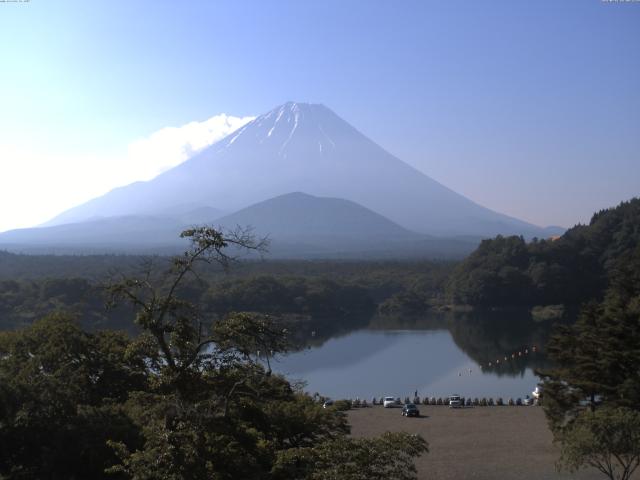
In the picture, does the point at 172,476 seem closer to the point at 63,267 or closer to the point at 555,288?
the point at 555,288

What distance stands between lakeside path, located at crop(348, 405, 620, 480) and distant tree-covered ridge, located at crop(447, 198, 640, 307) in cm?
2479

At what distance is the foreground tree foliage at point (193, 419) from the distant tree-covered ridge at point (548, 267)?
33477 mm

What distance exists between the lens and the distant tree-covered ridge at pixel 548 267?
38438mm

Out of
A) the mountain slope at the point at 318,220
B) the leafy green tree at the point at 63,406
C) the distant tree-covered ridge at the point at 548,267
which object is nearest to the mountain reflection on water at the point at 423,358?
the distant tree-covered ridge at the point at 548,267

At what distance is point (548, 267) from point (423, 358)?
17233 millimetres

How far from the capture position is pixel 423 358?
2430 cm

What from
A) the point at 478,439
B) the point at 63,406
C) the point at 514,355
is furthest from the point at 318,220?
the point at 63,406

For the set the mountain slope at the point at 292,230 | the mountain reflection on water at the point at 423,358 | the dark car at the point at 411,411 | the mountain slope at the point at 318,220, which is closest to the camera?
the dark car at the point at 411,411

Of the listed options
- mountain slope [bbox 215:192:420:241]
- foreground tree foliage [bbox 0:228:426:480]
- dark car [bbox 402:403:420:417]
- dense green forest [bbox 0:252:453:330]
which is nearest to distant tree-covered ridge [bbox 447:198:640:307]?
dense green forest [bbox 0:252:453:330]

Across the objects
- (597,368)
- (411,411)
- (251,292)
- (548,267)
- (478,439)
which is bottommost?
(411,411)

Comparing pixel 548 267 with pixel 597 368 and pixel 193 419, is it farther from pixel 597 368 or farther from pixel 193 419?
pixel 193 419

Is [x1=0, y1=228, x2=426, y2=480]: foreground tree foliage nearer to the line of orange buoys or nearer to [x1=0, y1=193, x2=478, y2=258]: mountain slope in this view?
the line of orange buoys

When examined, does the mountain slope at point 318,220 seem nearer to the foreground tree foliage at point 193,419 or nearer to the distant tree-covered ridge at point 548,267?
the distant tree-covered ridge at point 548,267

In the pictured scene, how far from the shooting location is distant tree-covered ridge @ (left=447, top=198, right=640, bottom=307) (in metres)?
38.4
